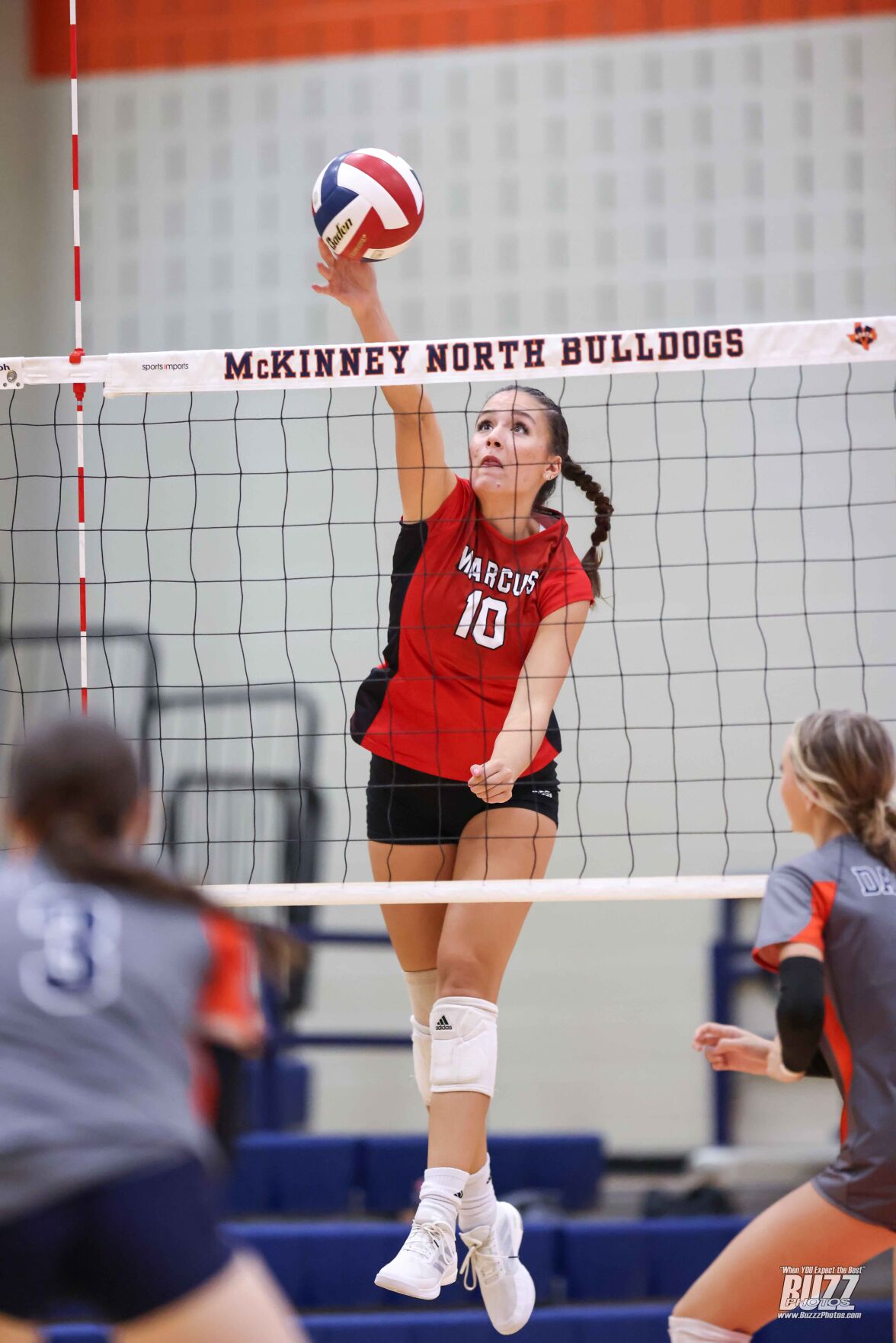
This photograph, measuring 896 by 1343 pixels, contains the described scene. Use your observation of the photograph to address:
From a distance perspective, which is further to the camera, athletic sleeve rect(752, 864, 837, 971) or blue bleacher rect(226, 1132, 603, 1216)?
blue bleacher rect(226, 1132, 603, 1216)

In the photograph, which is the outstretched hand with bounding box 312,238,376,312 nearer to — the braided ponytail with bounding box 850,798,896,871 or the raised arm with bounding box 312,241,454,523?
the raised arm with bounding box 312,241,454,523

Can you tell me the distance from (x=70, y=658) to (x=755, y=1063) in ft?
17.8

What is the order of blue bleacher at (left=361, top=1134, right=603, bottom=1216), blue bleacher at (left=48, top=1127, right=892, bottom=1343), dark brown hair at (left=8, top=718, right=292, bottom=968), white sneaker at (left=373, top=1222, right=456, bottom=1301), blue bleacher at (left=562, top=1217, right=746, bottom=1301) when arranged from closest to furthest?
1. dark brown hair at (left=8, top=718, right=292, bottom=968)
2. white sneaker at (left=373, top=1222, right=456, bottom=1301)
3. blue bleacher at (left=48, top=1127, right=892, bottom=1343)
4. blue bleacher at (left=562, top=1217, right=746, bottom=1301)
5. blue bleacher at (left=361, top=1134, right=603, bottom=1216)

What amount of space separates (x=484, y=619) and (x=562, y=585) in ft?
0.75

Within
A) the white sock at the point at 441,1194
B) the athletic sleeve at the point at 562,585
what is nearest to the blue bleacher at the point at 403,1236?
the white sock at the point at 441,1194

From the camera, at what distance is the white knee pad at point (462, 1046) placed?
364 cm

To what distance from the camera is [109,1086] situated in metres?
1.85

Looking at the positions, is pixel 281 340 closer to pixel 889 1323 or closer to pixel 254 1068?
pixel 254 1068

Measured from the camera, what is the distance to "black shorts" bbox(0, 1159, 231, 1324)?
1821 millimetres

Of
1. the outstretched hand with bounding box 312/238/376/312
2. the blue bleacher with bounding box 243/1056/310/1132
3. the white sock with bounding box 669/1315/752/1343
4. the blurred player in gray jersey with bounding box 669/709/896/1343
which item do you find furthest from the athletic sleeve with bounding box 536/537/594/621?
the blue bleacher with bounding box 243/1056/310/1132

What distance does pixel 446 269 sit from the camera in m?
7.46

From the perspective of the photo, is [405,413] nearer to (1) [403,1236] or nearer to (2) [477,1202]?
(2) [477,1202]

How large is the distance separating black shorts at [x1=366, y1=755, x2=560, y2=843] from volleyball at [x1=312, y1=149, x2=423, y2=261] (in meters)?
1.39

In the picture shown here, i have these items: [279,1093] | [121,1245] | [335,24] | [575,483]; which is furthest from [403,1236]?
[335,24]
